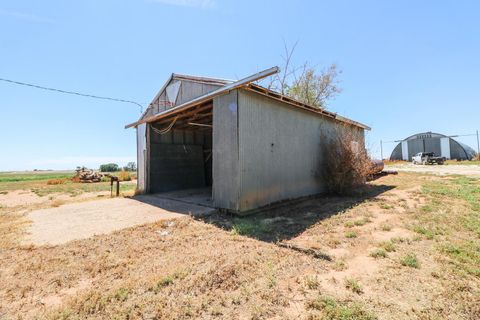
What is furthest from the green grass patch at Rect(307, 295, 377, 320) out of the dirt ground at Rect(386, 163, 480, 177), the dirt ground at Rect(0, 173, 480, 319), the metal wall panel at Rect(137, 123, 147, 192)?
the dirt ground at Rect(386, 163, 480, 177)

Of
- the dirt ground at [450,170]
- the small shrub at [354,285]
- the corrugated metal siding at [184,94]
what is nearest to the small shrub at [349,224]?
the small shrub at [354,285]

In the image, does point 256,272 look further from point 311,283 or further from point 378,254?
point 378,254

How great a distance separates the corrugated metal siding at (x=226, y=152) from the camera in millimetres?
5434

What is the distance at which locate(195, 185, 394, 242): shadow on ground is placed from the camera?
14.0 feet

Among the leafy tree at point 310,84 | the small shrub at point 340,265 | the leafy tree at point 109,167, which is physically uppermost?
the leafy tree at point 310,84

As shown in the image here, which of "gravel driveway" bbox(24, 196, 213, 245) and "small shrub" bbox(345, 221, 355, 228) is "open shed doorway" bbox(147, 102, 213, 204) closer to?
"gravel driveway" bbox(24, 196, 213, 245)

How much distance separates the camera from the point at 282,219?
5250mm

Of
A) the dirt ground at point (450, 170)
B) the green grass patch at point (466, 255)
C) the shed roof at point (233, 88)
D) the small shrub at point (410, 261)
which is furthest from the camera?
the dirt ground at point (450, 170)

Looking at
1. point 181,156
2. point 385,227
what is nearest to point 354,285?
point 385,227

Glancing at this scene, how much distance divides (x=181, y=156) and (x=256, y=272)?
8.70 metres

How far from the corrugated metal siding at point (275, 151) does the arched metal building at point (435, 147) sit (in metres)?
33.7

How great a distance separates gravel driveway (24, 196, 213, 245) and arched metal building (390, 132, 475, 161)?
38376 mm

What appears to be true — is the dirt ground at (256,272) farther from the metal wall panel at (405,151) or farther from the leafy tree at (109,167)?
the leafy tree at (109,167)

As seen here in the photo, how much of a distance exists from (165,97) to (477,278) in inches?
357
